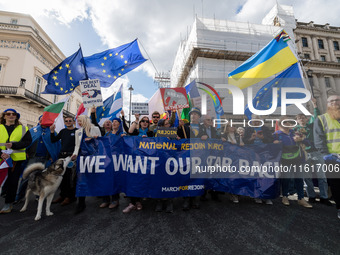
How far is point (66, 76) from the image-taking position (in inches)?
215

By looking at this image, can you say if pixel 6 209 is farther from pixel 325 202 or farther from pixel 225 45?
pixel 225 45

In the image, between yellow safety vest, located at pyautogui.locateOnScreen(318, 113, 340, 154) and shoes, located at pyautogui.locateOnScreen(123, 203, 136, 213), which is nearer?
yellow safety vest, located at pyautogui.locateOnScreen(318, 113, 340, 154)

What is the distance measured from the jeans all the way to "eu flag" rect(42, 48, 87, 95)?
22.1 ft

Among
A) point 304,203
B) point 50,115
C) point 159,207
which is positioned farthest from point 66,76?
point 304,203

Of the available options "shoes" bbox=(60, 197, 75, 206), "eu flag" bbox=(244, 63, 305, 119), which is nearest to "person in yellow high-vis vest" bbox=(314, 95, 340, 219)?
"eu flag" bbox=(244, 63, 305, 119)

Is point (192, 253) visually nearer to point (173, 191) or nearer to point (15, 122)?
point (173, 191)

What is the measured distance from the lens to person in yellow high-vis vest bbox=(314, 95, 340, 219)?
9.46 feet

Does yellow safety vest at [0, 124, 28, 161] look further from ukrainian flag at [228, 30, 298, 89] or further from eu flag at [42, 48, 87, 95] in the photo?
ukrainian flag at [228, 30, 298, 89]

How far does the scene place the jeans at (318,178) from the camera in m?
3.90

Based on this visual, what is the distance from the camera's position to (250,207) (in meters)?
3.55

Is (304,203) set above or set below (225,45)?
below

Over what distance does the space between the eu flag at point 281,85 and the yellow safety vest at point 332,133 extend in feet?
5.01

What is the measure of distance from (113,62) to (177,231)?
5.25 m

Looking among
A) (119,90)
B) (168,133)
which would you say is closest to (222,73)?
(119,90)
